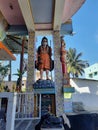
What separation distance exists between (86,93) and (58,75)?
408 cm

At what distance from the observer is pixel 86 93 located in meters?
8.77

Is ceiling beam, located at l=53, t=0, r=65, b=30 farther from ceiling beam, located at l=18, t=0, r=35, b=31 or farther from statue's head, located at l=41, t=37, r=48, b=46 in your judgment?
ceiling beam, located at l=18, t=0, r=35, b=31

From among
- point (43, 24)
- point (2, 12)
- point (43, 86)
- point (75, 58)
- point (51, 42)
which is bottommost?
point (43, 86)

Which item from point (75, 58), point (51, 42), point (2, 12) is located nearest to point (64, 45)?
point (51, 42)

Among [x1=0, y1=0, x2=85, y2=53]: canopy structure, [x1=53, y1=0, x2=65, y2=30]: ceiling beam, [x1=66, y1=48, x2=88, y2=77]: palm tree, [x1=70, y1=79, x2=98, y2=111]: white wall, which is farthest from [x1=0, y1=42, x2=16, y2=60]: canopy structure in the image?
[x1=66, y1=48, x2=88, y2=77]: palm tree

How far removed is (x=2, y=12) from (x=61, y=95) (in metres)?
3.49

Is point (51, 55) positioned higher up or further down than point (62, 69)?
higher up

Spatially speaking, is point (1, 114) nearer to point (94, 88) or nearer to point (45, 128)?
point (45, 128)

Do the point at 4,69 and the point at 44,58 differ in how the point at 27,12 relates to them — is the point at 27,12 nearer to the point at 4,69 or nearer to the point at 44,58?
the point at 44,58

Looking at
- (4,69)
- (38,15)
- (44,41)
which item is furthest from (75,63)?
(38,15)

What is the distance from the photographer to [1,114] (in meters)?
1.96

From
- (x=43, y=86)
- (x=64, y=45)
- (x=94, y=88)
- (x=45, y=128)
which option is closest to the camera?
(x=45, y=128)

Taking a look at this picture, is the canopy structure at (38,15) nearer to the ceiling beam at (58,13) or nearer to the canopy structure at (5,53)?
the ceiling beam at (58,13)

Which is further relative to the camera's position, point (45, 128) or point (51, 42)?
point (51, 42)
